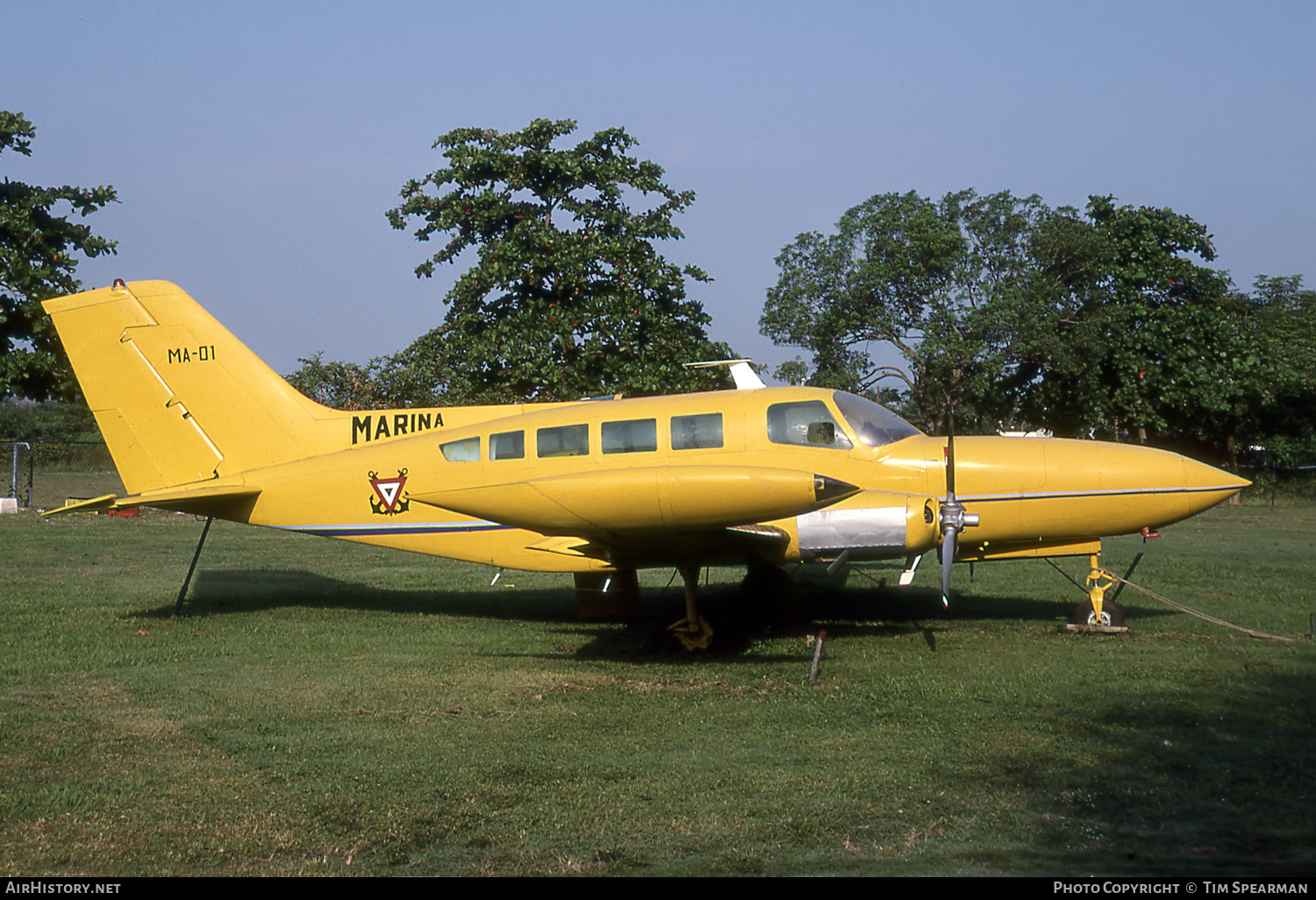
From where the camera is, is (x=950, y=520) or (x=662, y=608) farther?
(x=662, y=608)

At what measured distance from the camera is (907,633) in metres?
11.3

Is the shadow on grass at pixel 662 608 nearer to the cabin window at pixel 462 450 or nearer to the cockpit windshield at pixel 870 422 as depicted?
the cockpit windshield at pixel 870 422

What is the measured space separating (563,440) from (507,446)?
0.68m

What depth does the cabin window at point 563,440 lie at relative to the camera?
35.5ft

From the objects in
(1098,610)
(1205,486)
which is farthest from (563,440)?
(1205,486)

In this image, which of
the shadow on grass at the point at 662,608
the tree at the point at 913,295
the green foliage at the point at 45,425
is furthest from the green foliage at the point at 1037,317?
the green foliage at the point at 45,425

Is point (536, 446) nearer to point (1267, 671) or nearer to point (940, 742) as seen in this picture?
point (940, 742)

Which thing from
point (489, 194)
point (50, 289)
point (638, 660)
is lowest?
point (638, 660)

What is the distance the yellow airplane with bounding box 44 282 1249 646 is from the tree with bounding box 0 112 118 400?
13214 mm

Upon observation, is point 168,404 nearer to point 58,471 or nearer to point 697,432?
point 697,432

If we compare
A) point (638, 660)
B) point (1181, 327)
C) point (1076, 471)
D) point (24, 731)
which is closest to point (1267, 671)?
point (1076, 471)

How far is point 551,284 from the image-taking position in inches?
1027

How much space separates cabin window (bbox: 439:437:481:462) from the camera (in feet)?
36.9
